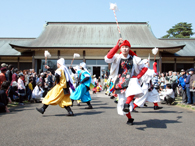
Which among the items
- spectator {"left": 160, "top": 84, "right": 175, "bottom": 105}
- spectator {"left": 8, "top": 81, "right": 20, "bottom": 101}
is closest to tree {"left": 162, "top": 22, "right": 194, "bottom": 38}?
spectator {"left": 160, "top": 84, "right": 175, "bottom": 105}

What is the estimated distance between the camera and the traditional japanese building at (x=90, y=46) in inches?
897

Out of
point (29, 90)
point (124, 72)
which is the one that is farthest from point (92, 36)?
point (124, 72)

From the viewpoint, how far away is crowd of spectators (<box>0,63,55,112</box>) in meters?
7.91

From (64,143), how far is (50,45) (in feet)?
65.8

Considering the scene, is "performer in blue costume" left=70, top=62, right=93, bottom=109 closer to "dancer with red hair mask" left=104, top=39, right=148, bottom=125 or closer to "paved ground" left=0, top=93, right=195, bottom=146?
"paved ground" left=0, top=93, right=195, bottom=146

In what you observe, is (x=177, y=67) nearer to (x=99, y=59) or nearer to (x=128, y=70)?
(x=99, y=59)

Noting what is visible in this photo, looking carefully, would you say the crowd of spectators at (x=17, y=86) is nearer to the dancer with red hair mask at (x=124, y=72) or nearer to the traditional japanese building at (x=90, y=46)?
the dancer with red hair mask at (x=124, y=72)

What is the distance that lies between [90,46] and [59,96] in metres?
16.2

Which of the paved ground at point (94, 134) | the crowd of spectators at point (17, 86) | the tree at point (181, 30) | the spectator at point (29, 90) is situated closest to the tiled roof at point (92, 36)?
the crowd of spectators at point (17, 86)

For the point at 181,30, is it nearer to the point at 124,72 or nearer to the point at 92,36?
the point at 92,36

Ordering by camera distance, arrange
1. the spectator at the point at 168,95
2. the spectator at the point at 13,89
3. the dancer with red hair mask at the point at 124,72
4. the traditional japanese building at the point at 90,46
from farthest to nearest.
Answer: the traditional japanese building at the point at 90,46, the spectator at the point at 168,95, the spectator at the point at 13,89, the dancer with red hair mask at the point at 124,72

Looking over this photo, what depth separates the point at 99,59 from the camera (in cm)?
2423

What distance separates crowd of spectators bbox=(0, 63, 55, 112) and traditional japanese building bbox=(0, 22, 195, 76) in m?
10.2

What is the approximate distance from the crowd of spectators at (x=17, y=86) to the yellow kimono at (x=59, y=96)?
1908 millimetres
